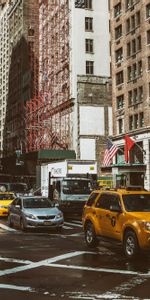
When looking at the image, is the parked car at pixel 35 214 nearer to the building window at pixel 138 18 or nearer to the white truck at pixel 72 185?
the white truck at pixel 72 185

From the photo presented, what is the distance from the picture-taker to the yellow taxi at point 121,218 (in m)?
12.3

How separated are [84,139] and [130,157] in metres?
13.7

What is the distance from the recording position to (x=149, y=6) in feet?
155

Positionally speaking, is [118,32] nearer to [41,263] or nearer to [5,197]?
[5,197]

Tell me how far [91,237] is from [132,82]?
36558 millimetres

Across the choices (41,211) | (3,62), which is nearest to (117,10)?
(41,211)

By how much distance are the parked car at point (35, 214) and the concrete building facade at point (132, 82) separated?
23.0 meters

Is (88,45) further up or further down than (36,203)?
further up

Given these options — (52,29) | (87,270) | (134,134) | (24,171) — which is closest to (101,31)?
(52,29)

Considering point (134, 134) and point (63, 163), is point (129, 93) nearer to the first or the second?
point (134, 134)

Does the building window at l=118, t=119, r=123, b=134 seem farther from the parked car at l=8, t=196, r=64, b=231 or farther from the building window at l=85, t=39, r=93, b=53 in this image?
the parked car at l=8, t=196, r=64, b=231

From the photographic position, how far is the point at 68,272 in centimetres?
1071

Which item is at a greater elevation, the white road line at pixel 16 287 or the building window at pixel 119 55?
the building window at pixel 119 55

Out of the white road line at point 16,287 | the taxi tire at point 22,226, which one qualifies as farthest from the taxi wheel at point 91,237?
the white road line at point 16,287
